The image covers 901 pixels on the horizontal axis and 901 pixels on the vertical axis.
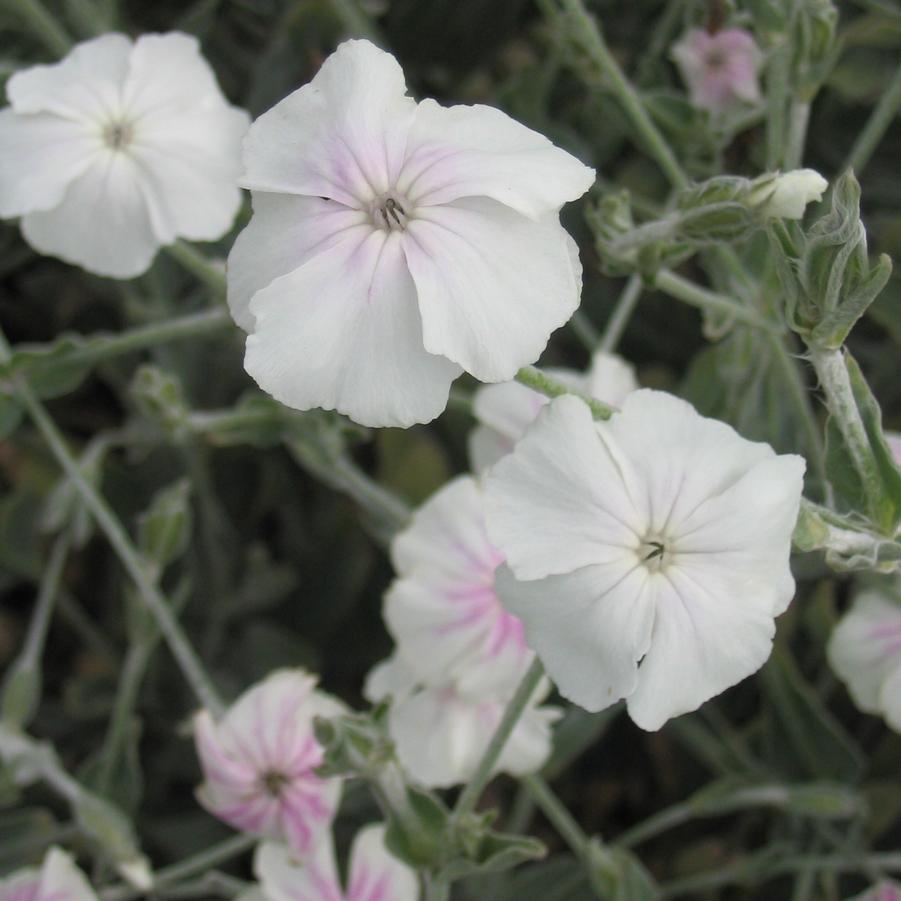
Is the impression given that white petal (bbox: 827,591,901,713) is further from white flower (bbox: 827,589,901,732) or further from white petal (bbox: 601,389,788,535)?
white petal (bbox: 601,389,788,535)

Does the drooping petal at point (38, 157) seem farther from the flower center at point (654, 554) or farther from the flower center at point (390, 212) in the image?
the flower center at point (654, 554)

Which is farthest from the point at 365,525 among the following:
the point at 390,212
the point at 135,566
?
the point at 390,212

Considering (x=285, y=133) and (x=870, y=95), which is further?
(x=870, y=95)

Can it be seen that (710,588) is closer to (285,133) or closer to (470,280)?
(470,280)

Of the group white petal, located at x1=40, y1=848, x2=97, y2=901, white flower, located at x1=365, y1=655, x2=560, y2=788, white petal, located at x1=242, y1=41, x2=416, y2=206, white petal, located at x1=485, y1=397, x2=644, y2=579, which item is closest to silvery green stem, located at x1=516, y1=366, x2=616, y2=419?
white petal, located at x1=485, y1=397, x2=644, y2=579

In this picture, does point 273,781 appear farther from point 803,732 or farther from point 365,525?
point 803,732

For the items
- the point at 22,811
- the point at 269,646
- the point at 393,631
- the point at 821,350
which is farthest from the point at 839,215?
the point at 22,811
